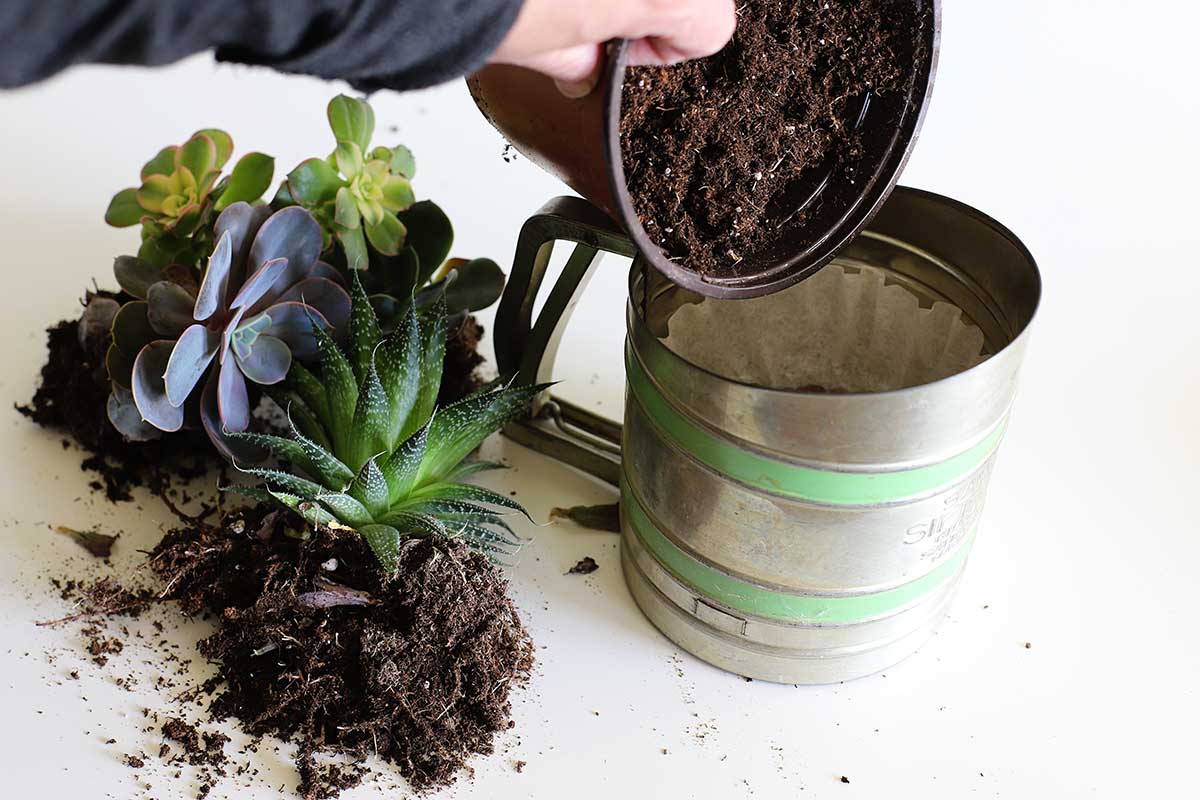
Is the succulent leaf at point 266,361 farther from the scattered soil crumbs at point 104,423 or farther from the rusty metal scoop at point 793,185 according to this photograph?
the rusty metal scoop at point 793,185

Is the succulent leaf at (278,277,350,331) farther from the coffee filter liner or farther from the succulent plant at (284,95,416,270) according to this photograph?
the coffee filter liner

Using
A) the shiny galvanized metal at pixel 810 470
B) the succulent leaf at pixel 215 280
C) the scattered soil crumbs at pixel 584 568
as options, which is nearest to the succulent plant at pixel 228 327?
the succulent leaf at pixel 215 280

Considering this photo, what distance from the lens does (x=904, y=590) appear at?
111 centimetres

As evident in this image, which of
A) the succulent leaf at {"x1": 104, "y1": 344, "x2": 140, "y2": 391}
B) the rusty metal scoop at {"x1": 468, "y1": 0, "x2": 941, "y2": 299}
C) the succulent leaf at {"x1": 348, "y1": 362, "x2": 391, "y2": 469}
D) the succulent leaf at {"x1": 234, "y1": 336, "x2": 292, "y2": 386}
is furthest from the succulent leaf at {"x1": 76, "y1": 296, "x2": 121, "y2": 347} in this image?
the rusty metal scoop at {"x1": 468, "y1": 0, "x2": 941, "y2": 299}

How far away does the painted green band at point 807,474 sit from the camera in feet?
3.29

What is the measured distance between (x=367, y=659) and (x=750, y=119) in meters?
0.54

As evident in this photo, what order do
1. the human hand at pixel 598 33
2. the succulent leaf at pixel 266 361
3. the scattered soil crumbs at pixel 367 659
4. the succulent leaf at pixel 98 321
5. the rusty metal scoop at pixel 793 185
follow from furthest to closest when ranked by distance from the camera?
the succulent leaf at pixel 98 321 < the succulent leaf at pixel 266 361 < the scattered soil crumbs at pixel 367 659 < the rusty metal scoop at pixel 793 185 < the human hand at pixel 598 33

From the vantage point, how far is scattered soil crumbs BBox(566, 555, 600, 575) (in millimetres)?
1252

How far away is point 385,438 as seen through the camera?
3.74 feet

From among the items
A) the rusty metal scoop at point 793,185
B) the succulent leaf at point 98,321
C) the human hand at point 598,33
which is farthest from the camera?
the succulent leaf at point 98,321

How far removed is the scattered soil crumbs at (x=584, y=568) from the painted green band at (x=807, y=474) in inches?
9.8

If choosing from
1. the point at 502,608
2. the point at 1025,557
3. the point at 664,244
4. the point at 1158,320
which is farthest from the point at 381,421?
the point at 1158,320

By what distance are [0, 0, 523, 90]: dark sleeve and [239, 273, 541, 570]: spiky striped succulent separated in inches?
15.5

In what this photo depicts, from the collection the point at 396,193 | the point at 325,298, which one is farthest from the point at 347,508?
the point at 396,193
